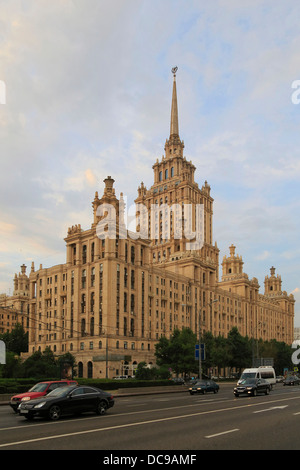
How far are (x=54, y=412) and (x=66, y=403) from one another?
0.74 metres

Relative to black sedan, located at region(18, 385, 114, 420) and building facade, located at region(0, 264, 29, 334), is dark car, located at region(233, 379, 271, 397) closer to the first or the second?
black sedan, located at region(18, 385, 114, 420)

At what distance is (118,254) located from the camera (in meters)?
92.8

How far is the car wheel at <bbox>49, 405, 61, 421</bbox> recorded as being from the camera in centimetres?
1927

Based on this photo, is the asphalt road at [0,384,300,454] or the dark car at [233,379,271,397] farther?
the dark car at [233,379,271,397]

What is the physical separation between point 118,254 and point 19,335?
50315mm

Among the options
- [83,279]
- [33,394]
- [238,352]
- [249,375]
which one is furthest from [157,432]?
[83,279]

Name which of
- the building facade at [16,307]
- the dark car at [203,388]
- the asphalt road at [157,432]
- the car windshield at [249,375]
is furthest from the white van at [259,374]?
the building facade at [16,307]

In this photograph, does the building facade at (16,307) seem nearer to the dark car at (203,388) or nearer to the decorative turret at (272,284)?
the decorative turret at (272,284)

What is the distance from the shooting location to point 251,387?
3631 centimetres

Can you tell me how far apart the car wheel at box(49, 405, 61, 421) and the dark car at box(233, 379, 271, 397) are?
65.4 ft

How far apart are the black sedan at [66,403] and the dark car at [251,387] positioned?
16767 millimetres

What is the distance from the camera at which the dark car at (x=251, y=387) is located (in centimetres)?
3609

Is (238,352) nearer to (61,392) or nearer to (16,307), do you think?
(61,392)

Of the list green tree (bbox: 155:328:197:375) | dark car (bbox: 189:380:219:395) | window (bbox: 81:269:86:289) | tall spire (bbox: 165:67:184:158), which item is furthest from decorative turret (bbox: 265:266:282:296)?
dark car (bbox: 189:380:219:395)
